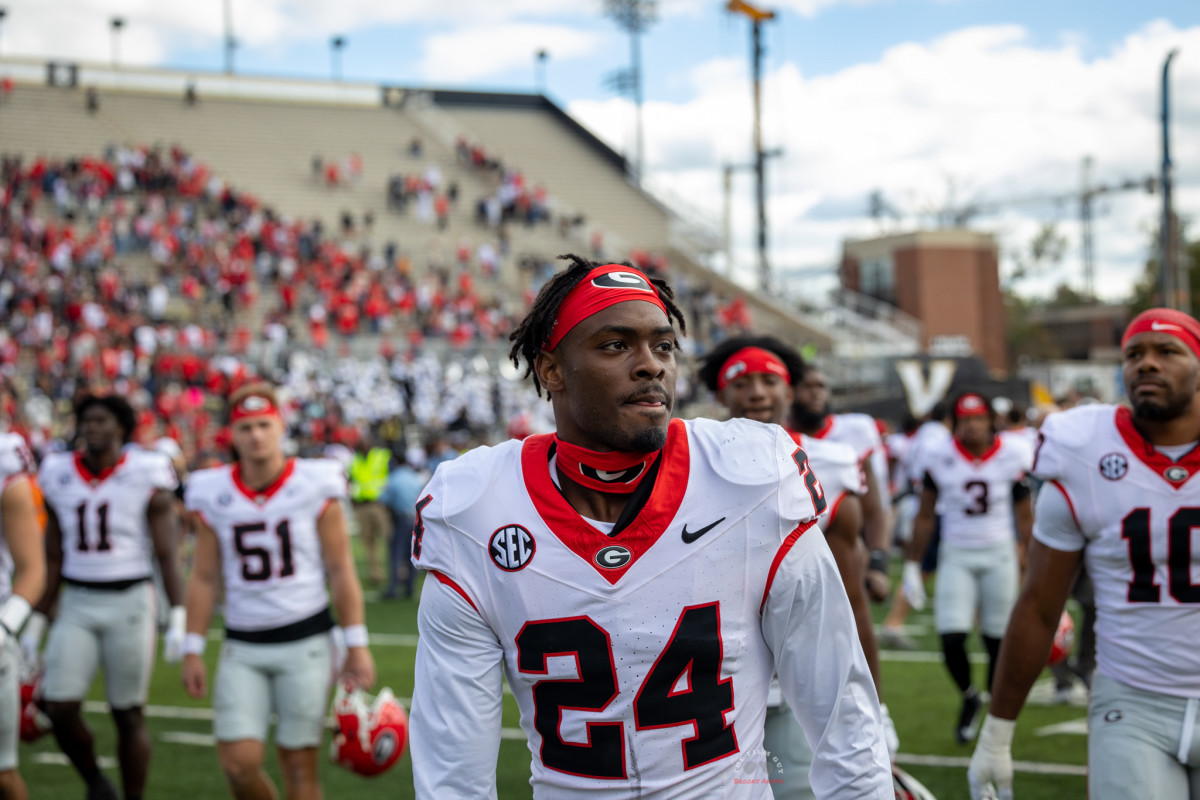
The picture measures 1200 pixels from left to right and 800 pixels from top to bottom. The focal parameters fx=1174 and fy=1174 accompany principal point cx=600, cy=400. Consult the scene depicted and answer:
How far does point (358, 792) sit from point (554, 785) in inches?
180

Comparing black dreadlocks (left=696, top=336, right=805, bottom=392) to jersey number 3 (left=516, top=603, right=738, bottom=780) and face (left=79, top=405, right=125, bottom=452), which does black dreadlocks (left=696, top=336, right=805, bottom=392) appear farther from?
face (left=79, top=405, right=125, bottom=452)

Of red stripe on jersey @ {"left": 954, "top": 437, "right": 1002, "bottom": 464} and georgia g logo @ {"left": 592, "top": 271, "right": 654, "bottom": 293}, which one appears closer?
georgia g logo @ {"left": 592, "top": 271, "right": 654, "bottom": 293}

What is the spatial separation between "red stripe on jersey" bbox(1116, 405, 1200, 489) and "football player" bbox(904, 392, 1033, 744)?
153 inches

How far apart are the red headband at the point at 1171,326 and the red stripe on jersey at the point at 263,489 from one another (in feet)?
11.9

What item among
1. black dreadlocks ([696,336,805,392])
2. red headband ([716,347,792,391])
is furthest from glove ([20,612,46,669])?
red headband ([716,347,792,391])

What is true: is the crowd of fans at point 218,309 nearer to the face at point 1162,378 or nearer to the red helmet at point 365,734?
the red helmet at point 365,734

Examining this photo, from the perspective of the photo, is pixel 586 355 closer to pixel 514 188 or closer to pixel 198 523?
pixel 198 523

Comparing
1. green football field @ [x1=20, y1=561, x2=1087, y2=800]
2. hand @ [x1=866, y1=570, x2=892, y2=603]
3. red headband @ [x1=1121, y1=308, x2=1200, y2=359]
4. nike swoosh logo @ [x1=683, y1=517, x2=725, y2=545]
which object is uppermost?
red headband @ [x1=1121, y1=308, x2=1200, y2=359]

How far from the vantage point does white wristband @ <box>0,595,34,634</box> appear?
4555 millimetres

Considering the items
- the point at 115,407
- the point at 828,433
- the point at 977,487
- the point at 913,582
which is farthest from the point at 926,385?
the point at 115,407

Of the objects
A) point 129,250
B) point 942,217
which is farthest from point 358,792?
point 942,217

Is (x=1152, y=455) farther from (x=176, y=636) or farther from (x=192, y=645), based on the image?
(x=176, y=636)

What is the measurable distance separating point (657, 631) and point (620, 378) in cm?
52

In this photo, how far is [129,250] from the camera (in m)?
26.9
